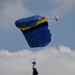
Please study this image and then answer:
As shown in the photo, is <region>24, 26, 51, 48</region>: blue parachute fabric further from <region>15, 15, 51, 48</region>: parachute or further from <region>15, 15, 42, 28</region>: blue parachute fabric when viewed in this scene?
<region>15, 15, 42, 28</region>: blue parachute fabric

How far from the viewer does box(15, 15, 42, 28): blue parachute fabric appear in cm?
2702

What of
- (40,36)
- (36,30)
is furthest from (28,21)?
(40,36)

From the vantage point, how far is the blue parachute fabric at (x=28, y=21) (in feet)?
88.6

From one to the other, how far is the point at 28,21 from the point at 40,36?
2.53m

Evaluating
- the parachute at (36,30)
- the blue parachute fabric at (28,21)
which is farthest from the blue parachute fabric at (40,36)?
the blue parachute fabric at (28,21)

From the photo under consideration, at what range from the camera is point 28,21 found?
27.0 meters

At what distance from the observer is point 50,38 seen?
2828 cm

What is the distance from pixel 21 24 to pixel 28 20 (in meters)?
1.03

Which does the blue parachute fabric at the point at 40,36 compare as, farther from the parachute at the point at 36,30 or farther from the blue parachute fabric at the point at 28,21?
the blue parachute fabric at the point at 28,21

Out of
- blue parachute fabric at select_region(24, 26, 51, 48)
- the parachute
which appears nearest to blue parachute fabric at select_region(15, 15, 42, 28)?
the parachute

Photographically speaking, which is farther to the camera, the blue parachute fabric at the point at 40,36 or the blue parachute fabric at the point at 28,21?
the blue parachute fabric at the point at 40,36

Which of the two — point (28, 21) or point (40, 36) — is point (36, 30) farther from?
point (28, 21)

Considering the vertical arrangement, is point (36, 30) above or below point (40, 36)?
above

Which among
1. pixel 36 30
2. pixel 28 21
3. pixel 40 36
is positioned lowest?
pixel 40 36
